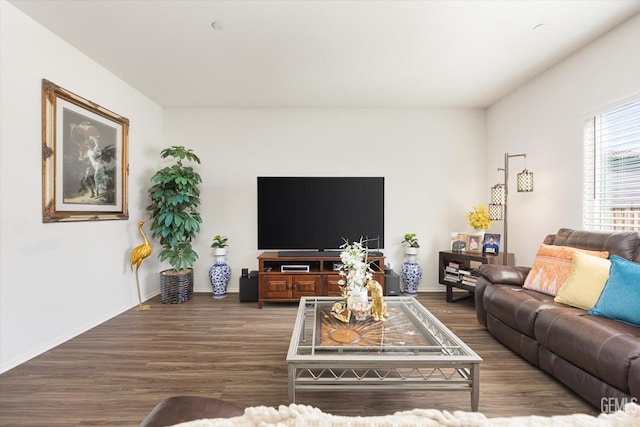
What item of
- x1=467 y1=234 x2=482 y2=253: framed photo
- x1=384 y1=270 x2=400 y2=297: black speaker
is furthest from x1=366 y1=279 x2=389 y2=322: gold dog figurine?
x1=467 y1=234 x2=482 y2=253: framed photo

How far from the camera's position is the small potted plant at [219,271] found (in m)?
3.94

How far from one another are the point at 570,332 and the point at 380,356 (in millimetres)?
1178

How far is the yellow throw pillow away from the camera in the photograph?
2.01m

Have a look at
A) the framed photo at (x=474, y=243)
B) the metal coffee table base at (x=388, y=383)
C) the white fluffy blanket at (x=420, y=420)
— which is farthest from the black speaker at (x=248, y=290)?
the white fluffy blanket at (x=420, y=420)

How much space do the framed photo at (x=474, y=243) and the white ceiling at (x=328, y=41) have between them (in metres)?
1.78

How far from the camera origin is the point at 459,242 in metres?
3.87

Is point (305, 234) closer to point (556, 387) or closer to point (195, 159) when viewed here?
point (195, 159)

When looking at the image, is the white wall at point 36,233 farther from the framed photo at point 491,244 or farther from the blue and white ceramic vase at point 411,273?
the framed photo at point 491,244

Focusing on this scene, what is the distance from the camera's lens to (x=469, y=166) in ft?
14.0

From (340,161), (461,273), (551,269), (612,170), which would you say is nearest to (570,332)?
(551,269)

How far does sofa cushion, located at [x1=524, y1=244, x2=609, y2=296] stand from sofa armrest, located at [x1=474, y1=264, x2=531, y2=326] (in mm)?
111

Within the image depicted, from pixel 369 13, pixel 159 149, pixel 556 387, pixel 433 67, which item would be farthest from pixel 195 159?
pixel 556 387

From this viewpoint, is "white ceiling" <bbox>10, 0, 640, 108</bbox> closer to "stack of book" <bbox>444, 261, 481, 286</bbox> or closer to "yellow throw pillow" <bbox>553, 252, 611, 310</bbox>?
"yellow throw pillow" <bbox>553, 252, 611, 310</bbox>

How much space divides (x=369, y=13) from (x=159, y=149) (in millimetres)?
3289
